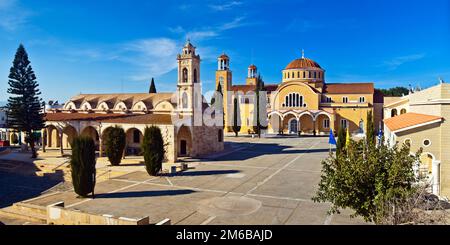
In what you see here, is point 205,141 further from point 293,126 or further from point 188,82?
point 293,126

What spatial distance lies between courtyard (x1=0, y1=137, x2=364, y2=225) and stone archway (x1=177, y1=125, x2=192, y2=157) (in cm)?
353

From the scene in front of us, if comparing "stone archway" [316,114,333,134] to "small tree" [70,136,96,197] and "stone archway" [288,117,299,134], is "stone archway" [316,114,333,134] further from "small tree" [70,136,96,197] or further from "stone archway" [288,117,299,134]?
"small tree" [70,136,96,197]

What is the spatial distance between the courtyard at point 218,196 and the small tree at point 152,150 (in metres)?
0.71

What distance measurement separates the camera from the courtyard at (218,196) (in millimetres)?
11703

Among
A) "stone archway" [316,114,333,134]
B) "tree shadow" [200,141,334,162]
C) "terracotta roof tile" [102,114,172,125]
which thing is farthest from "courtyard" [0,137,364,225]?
"stone archway" [316,114,333,134]

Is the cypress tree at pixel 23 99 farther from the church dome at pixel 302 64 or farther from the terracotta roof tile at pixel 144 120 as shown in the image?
the church dome at pixel 302 64

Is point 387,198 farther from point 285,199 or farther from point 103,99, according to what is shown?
point 103,99

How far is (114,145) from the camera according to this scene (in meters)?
22.6

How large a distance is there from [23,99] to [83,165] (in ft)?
61.1

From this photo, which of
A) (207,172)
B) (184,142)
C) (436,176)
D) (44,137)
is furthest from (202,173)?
(44,137)

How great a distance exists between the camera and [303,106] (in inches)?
1815

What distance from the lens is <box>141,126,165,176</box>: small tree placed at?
19031 millimetres

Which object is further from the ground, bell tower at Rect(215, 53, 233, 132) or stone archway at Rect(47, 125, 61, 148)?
bell tower at Rect(215, 53, 233, 132)

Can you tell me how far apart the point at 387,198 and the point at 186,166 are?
1562 cm
